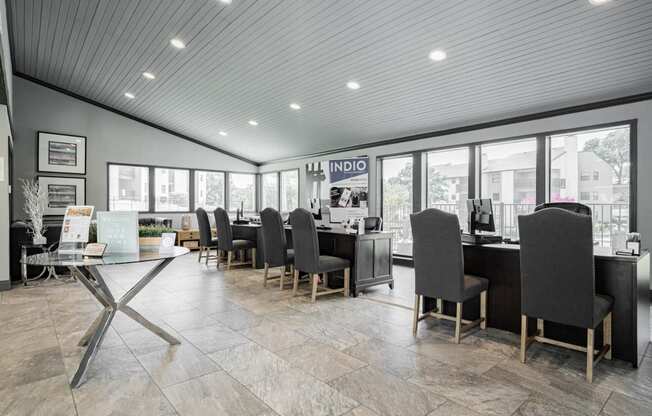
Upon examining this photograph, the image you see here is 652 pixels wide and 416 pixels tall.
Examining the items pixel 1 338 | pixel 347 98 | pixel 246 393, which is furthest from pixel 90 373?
pixel 347 98

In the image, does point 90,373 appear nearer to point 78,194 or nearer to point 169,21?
point 169,21

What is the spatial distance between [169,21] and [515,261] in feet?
15.1

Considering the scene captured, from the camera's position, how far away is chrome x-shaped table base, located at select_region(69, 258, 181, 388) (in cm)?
226

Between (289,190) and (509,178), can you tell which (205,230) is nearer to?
(289,190)

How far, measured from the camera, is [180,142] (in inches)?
357

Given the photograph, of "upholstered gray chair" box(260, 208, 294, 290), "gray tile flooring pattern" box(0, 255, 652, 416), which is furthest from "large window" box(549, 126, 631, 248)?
"upholstered gray chair" box(260, 208, 294, 290)

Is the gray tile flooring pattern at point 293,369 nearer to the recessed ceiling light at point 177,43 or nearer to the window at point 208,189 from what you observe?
the recessed ceiling light at point 177,43

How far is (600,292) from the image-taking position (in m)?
2.62

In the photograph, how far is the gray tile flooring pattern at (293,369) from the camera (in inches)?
76.9

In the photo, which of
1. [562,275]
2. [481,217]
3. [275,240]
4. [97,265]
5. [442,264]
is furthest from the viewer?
[275,240]

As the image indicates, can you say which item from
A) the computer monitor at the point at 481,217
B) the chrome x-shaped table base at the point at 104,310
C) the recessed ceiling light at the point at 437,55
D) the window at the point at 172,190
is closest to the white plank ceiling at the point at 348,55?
the recessed ceiling light at the point at 437,55

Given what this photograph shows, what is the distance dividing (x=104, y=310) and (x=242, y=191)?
25.8 feet

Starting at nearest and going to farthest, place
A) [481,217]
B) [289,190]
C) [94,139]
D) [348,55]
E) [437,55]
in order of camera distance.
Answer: [481,217] → [437,55] → [348,55] → [94,139] → [289,190]

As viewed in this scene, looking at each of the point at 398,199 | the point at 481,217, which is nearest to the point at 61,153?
the point at 398,199
